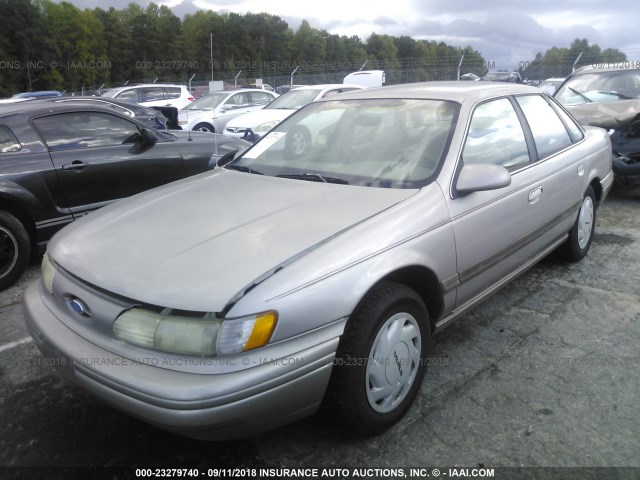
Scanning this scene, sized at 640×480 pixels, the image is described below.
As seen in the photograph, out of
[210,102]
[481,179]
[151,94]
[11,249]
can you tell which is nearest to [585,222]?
[481,179]

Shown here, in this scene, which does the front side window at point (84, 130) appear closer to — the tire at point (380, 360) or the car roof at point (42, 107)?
the car roof at point (42, 107)

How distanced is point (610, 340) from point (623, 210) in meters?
3.59

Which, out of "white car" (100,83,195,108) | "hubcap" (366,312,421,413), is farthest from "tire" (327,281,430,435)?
"white car" (100,83,195,108)

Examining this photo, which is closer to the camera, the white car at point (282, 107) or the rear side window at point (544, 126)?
the rear side window at point (544, 126)

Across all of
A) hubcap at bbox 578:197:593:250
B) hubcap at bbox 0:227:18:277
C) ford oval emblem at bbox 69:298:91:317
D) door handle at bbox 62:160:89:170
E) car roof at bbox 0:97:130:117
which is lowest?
hubcap at bbox 0:227:18:277

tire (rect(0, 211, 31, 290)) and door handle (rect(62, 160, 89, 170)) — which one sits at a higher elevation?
door handle (rect(62, 160, 89, 170))

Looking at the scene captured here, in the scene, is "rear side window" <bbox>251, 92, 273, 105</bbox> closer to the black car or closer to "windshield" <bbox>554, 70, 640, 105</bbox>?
"windshield" <bbox>554, 70, 640, 105</bbox>

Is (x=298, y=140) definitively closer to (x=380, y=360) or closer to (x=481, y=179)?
(x=481, y=179)

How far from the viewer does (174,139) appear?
565 centimetres

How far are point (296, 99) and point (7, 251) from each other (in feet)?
23.9

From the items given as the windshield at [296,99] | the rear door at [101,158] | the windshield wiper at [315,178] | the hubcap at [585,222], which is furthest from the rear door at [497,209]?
the windshield at [296,99]

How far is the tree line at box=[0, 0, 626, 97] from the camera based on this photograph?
4350cm

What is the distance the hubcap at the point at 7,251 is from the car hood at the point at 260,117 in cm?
630

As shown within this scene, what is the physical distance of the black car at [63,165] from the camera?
4242mm
